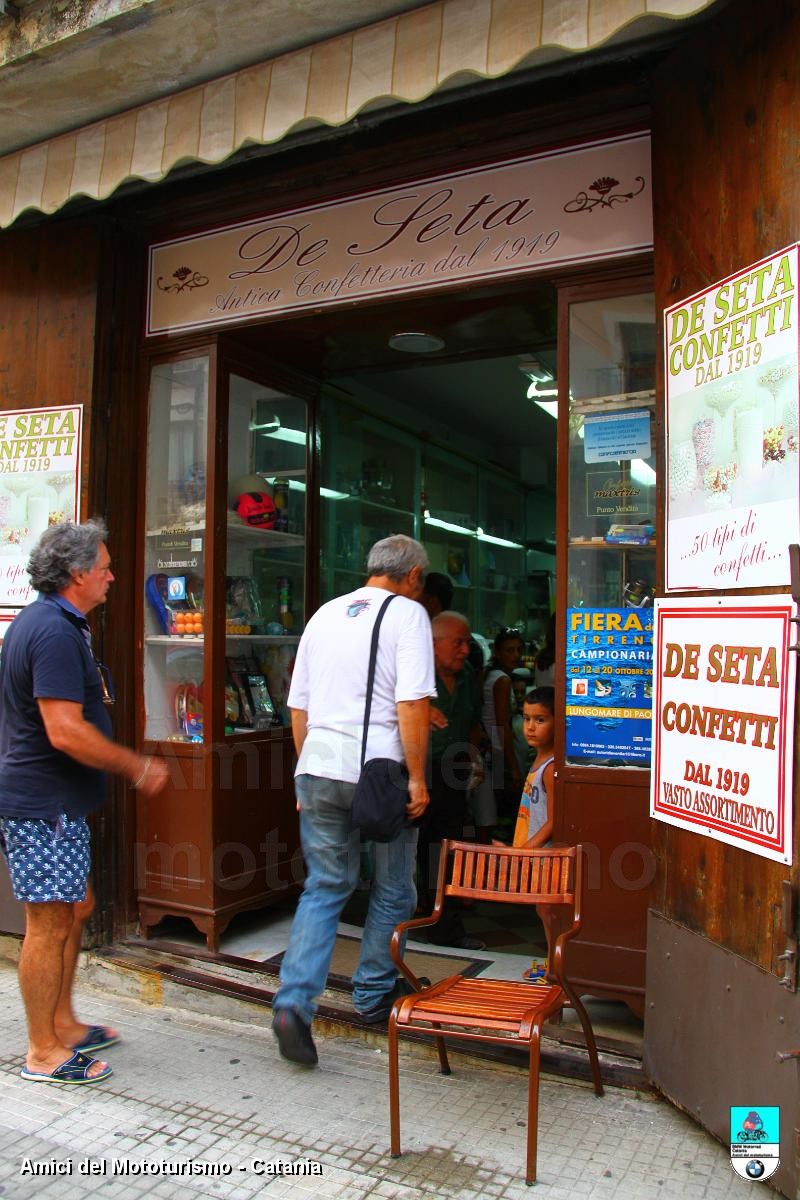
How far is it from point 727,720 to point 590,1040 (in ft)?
3.66

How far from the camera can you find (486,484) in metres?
8.91

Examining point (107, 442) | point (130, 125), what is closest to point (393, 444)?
point (107, 442)

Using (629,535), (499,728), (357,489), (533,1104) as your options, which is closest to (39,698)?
(533,1104)

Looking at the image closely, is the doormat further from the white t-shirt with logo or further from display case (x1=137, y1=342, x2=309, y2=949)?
the white t-shirt with logo

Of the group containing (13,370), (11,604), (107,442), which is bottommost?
(11,604)

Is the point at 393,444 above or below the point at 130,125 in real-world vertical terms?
below

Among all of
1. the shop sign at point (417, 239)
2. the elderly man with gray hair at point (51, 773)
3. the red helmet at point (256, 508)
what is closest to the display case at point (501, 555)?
the red helmet at point (256, 508)

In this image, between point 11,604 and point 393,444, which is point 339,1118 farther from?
point 393,444

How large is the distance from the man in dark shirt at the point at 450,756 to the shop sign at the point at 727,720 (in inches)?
58.5

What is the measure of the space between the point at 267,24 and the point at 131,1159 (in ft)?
12.2

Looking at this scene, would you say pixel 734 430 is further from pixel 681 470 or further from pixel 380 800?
pixel 380 800

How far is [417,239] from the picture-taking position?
4031 millimetres

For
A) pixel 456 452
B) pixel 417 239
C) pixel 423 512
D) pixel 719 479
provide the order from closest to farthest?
pixel 719 479 → pixel 417 239 → pixel 423 512 → pixel 456 452

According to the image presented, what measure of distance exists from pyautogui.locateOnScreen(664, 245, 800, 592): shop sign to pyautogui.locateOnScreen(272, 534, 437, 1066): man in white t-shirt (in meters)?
0.97
